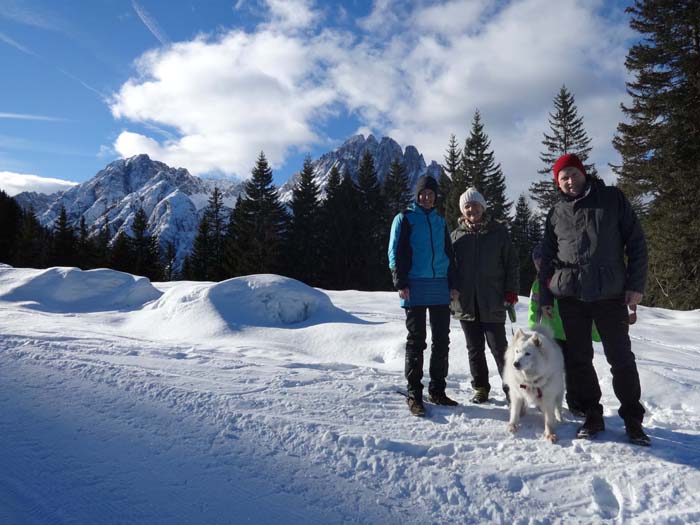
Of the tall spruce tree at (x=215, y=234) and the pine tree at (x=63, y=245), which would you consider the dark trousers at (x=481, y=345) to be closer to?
the tall spruce tree at (x=215, y=234)

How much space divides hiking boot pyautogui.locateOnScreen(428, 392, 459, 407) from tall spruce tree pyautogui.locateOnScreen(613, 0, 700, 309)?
15713 millimetres

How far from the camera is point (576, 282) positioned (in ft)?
10.5

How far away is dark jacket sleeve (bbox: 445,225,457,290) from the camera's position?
4035mm

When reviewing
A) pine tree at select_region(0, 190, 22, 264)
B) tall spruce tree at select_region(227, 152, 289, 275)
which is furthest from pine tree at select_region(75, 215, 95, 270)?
tall spruce tree at select_region(227, 152, 289, 275)

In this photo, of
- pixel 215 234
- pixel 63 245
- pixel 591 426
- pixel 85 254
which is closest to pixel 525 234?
pixel 215 234

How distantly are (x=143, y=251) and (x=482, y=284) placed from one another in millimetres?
41808

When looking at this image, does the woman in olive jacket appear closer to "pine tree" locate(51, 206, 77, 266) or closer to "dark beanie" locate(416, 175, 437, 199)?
"dark beanie" locate(416, 175, 437, 199)

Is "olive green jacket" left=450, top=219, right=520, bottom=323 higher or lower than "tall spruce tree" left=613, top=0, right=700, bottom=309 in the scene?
lower

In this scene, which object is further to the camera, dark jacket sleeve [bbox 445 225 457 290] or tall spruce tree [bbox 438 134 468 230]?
tall spruce tree [bbox 438 134 468 230]

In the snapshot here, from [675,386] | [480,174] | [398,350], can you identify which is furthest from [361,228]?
[675,386]

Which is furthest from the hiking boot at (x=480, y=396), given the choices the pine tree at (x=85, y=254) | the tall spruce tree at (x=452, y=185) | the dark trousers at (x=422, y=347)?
the pine tree at (x=85, y=254)

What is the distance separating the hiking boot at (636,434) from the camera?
301 cm

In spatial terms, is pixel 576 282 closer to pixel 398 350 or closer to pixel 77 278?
pixel 398 350

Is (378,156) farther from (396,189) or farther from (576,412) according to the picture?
(576,412)
